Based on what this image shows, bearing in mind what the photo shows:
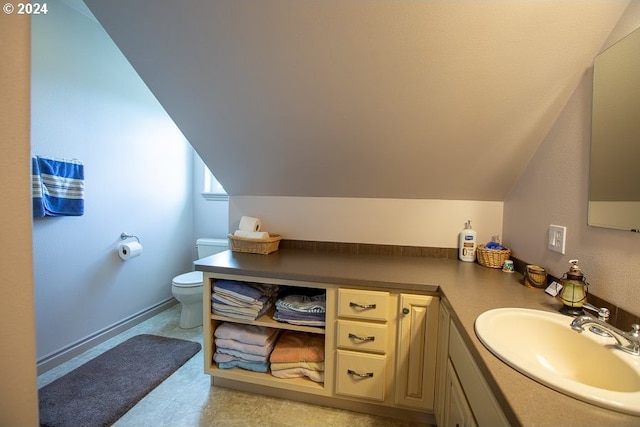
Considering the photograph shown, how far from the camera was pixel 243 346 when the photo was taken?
1613mm

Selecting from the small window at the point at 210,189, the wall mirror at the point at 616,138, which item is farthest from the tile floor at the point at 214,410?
the small window at the point at 210,189

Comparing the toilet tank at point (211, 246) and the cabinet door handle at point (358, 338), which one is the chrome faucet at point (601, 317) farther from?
the toilet tank at point (211, 246)

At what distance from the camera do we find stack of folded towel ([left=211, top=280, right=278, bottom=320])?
157cm

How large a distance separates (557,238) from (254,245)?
169cm

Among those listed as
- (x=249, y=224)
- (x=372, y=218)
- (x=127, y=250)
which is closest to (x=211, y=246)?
(x=127, y=250)

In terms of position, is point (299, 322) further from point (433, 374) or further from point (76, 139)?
point (76, 139)

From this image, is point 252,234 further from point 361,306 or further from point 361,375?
point 361,375

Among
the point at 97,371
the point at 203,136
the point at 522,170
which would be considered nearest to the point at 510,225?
the point at 522,170

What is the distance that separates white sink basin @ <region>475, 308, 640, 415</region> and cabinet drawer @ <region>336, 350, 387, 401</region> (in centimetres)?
68

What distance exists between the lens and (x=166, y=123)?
106 inches

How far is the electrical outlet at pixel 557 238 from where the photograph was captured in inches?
46.8

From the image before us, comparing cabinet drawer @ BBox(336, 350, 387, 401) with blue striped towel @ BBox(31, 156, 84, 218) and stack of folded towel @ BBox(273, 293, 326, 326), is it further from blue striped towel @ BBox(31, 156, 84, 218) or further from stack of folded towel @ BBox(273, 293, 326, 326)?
blue striped towel @ BBox(31, 156, 84, 218)

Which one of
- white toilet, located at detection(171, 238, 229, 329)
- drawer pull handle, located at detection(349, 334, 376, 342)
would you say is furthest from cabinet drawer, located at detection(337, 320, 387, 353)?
white toilet, located at detection(171, 238, 229, 329)

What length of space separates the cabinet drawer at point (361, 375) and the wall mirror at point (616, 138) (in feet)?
3.69
